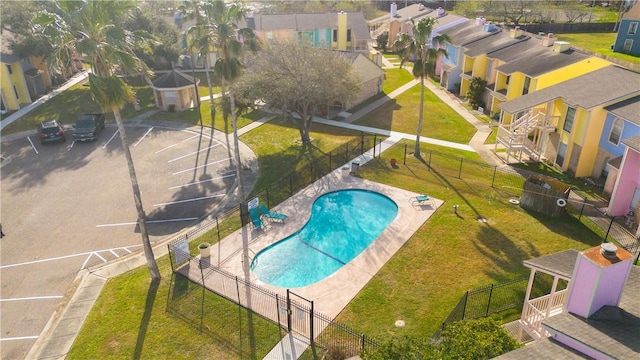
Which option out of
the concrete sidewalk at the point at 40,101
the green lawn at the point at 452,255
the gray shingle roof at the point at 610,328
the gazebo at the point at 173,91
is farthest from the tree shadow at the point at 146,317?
the gazebo at the point at 173,91

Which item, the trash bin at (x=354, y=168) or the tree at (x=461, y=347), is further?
the trash bin at (x=354, y=168)

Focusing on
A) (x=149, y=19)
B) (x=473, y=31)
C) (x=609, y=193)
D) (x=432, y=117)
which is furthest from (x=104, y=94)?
(x=473, y=31)

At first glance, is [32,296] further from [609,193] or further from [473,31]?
[473,31]

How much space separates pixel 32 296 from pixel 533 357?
71.4 ft

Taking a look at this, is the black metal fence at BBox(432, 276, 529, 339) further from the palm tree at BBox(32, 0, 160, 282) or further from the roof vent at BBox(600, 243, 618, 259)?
the palm tree at BBox(32, 0, 160, 282)

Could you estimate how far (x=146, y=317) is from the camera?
19.2 m

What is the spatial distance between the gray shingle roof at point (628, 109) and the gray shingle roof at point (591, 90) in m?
0.37

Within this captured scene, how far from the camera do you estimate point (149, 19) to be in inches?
2151

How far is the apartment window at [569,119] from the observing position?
1176 inches

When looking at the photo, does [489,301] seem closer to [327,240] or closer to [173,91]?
[327,240]

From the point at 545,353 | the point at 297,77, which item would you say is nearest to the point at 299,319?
the point at 545,353

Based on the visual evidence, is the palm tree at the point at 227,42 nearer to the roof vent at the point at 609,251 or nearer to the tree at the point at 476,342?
the tree at the point at 476,342

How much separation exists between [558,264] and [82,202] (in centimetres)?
2775

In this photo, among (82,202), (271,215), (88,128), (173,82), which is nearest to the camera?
(271,215)
